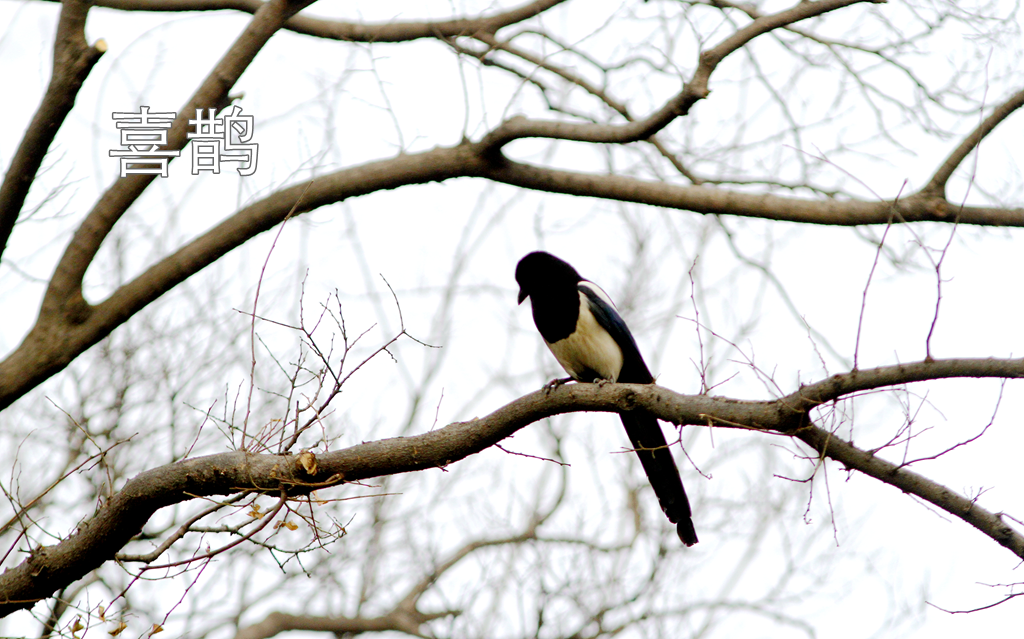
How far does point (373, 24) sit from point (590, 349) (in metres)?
2.58

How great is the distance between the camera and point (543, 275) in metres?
4.86

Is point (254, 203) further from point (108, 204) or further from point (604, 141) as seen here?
point (604, 141)

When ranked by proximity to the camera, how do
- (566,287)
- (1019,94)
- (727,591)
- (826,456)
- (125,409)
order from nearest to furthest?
1. (826,456)
2. (1019,94)
3. (566,287)
4. (125,409)
5. (727,591)

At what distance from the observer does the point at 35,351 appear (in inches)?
175

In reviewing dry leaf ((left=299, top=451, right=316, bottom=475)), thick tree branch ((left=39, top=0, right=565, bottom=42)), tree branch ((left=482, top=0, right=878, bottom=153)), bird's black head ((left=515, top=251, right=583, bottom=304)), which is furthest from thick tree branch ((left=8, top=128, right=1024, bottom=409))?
dry leaf ((left=299, top=451, right=316, bottom=475))

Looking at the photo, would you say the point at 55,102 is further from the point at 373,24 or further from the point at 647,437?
the point at 647,437

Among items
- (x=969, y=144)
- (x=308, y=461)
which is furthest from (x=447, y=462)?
(x=969, y=144)

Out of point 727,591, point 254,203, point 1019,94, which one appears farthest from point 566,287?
point 727,591

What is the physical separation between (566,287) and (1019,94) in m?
2.23

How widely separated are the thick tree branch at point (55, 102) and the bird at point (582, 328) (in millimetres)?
2318

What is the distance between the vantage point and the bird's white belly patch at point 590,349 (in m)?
4.56

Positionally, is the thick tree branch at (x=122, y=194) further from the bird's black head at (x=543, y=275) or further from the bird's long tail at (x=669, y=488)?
the bird's long tail at (x=669, y=488)

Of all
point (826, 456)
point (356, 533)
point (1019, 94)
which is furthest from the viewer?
point (356, 533)

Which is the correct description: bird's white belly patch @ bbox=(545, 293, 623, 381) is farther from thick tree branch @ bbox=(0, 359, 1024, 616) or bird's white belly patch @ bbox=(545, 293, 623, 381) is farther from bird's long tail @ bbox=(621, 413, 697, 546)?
thick tree branch @ bbox=(0, 359, 1024, 616)
